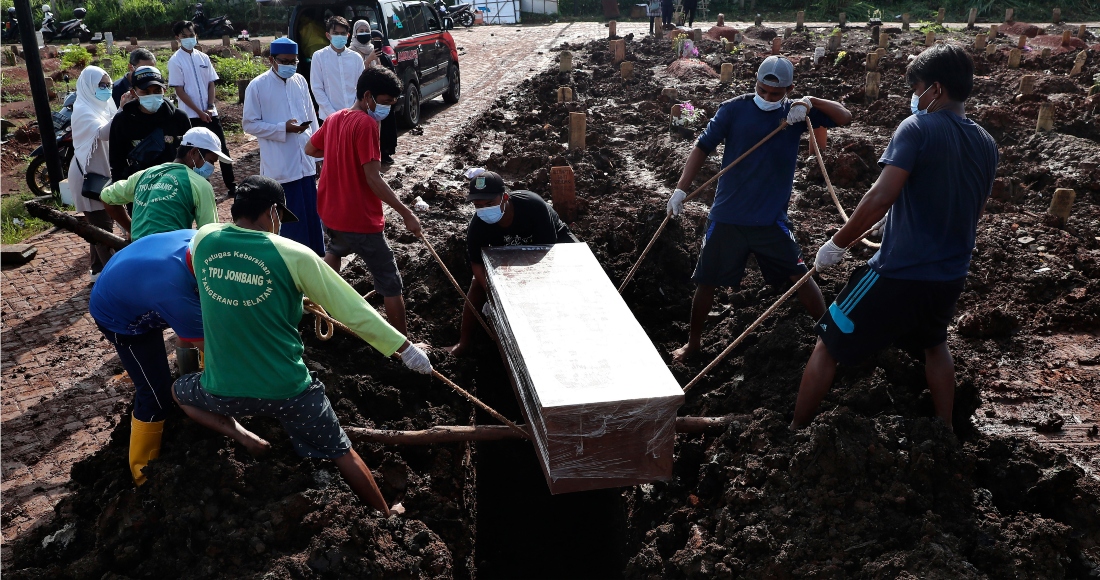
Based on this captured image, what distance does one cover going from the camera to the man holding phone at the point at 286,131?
19.5ft

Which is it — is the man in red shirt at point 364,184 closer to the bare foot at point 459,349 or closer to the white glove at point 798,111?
the bare foot at point 459,349

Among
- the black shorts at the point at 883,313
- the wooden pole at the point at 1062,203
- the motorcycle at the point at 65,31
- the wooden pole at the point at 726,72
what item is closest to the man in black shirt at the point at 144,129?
the black shorts at the point at 883,313

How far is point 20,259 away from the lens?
23.3 feet

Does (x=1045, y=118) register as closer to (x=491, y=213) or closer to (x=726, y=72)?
(x=726, y=72)

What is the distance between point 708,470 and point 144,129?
4582 mm

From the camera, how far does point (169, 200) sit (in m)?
4.22

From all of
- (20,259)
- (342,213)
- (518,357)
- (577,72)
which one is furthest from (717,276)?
(577,72)

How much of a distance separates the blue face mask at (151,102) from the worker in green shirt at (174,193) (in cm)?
123

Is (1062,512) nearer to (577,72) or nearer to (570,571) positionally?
(570,571)

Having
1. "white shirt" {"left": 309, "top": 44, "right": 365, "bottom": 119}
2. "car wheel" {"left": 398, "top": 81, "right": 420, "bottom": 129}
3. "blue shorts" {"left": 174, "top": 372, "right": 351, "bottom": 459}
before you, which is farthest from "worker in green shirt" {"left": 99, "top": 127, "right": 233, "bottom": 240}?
"car wheel" {"left": 398, "top": 81, "right": 420, "bottom": 129}

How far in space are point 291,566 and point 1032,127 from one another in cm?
1084

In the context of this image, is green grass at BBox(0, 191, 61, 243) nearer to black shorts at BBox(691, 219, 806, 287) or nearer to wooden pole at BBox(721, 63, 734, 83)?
black shorts at BBox(691, 219, 806, 287)

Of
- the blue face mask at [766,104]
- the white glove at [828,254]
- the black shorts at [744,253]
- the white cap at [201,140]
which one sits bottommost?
the black shorts at [744,253]

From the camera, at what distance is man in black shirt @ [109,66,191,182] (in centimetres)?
547
